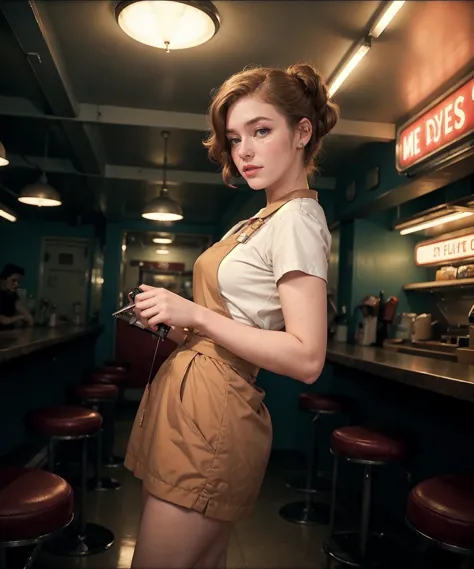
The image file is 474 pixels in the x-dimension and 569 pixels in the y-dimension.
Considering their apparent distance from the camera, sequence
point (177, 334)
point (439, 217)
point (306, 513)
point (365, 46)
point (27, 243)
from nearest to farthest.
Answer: point (177, 334)
point (365, 46)
point (439, 217)
point (306, 513)
point (27, 243)

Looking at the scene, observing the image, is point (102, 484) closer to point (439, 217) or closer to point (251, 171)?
point (439, 217)

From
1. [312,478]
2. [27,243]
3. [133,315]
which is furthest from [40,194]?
[27,243]

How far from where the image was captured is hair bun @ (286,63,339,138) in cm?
115

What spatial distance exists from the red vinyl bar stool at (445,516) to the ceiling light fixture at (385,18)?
202 cm

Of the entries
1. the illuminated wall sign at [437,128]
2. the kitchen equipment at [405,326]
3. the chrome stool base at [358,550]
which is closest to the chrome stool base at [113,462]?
the chrome stool base at [358,550]

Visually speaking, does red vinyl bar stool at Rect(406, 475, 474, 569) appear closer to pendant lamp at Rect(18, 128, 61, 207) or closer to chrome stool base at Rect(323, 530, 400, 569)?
chrome stool base at Rect(323, 530, 400, 569)

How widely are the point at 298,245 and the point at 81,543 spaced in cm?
271

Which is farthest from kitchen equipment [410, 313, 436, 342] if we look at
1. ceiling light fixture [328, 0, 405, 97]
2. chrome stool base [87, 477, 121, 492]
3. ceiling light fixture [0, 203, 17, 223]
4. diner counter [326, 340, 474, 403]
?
ceiling light fixture [0, 203, 17, 223]

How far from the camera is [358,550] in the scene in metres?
2.95

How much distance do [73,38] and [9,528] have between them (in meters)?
2.62

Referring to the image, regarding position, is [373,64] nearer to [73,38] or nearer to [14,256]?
[73,38]

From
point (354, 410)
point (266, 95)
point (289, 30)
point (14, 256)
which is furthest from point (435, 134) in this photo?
point (14, 256)

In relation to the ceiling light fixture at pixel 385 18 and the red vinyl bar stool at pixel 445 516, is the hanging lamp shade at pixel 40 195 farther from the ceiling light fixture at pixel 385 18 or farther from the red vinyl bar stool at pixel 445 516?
the red vinyl bar stool at pixel 445 516

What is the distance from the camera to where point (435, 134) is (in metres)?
A: 3.17
